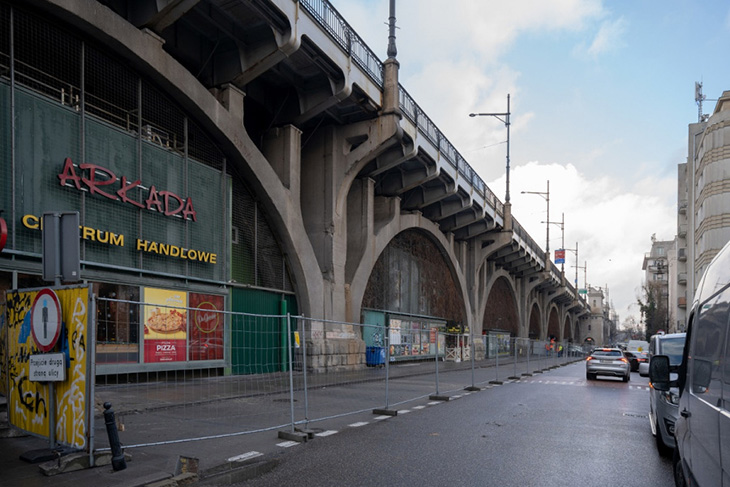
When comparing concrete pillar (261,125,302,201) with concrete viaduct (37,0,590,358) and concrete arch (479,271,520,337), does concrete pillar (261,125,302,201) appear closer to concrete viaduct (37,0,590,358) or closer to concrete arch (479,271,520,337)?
concrete viaduct (37,0,590,358)

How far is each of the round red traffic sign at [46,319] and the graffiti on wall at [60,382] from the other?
57mm

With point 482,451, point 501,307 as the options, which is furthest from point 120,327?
point 501,307

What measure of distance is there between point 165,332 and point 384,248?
21978 millimetres

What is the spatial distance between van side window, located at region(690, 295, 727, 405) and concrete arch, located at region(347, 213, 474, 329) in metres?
20.6

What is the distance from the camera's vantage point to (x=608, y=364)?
24.3 m

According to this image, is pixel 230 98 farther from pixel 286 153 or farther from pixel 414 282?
pixel 414 282

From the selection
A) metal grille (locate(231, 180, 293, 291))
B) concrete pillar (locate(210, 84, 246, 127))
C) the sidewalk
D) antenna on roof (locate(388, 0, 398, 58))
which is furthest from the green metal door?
antenna on roof (locate(388, 0, 398, 58))

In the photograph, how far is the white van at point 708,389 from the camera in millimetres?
3234

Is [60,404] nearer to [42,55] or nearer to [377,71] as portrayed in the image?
[42,55]

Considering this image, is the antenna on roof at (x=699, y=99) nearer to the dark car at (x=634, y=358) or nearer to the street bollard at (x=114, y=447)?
the dark car at (x=634, y=358)

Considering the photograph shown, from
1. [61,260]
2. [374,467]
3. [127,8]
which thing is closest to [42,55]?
[127,8]

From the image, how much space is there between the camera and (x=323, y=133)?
2398cm

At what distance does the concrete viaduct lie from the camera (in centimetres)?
1611

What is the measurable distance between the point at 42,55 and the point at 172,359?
935cm
